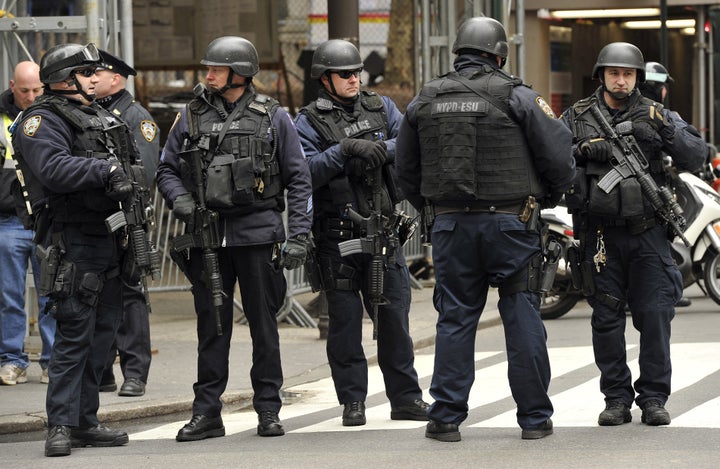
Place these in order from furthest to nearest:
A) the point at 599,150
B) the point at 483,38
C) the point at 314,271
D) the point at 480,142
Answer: the point at 314,271
the point at 599,150
the point at 483,38
the point at 480,142

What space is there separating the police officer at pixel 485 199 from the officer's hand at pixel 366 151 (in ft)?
1.33

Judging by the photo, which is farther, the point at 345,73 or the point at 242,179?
the point at 345,73

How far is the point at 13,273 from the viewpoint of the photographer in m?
9.41

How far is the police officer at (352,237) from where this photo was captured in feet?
25.5

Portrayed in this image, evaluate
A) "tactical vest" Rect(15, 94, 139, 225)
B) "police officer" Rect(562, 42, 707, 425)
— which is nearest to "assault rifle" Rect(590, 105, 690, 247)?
"police officer" Rect(562, 42, 707, 425)

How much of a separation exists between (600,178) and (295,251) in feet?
5.39

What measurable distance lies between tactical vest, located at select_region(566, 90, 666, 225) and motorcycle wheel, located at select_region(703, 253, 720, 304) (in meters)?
5.25

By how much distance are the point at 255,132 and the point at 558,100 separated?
17.7 m

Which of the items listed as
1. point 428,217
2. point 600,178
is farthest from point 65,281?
point 600,178

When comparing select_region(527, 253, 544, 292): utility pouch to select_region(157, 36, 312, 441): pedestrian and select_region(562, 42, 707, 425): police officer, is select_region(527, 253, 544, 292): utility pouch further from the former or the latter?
select_region(157, 36, 312, 441): pedestrian

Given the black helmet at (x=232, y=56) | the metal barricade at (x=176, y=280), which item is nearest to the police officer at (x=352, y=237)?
the black helmet at (x=232, y=56)

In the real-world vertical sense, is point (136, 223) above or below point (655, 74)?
below

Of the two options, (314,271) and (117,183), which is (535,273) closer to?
(314,271)

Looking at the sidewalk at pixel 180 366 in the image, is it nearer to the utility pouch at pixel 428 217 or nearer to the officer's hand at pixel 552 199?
the utility pouch at pixel 428 217
